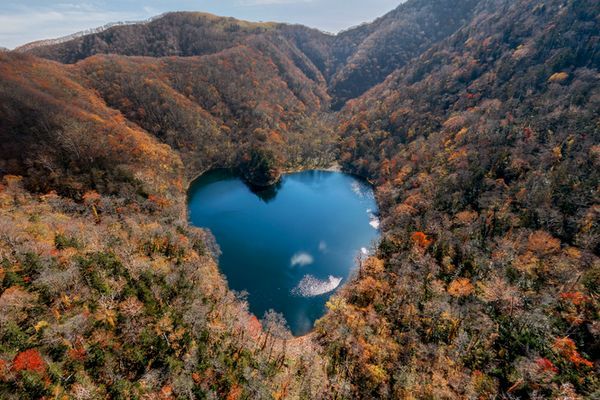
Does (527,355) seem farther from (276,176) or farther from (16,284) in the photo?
(276,176)

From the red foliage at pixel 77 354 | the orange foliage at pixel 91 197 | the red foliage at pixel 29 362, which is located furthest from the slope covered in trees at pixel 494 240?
the orange foliage at pixel 91 197

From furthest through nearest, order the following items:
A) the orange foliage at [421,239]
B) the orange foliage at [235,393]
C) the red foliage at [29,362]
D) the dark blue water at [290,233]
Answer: the orange foliage at [421,239] < the dark blue water at [290,233] < the orange foliage at [235,393] < the red foliage at [29,362]

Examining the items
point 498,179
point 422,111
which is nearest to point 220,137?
point 422,111

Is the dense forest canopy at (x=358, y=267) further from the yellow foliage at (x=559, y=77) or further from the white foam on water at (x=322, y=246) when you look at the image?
the white foam on water at (x=322, y=246)

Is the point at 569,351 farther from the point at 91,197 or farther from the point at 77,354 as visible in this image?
the point at 91,197

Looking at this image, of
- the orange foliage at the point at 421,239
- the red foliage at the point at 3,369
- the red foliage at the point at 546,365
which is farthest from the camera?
the orange foliage at the point at 421,239

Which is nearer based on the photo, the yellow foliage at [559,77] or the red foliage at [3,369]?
the red foliage at [3,369]

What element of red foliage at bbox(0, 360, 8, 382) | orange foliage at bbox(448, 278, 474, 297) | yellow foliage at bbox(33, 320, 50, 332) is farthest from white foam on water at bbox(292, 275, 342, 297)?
red foliage at bbox(0, 360, 8, 382)
